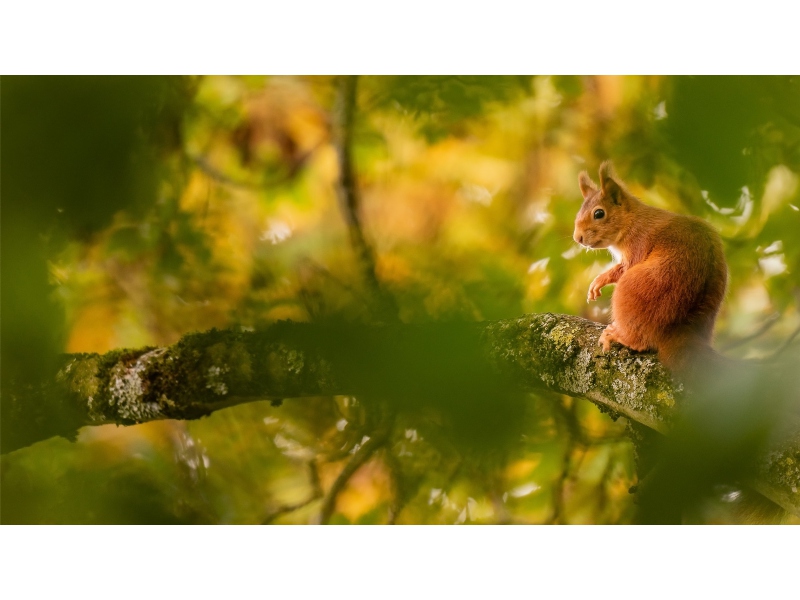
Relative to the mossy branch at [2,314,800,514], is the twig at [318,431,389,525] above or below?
below

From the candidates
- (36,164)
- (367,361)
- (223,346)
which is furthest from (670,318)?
(36,164)

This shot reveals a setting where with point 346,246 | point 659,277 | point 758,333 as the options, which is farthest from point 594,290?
point 346,246

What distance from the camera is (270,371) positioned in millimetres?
2090

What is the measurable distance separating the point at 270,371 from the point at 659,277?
109 cm

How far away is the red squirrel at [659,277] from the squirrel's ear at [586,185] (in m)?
0.06

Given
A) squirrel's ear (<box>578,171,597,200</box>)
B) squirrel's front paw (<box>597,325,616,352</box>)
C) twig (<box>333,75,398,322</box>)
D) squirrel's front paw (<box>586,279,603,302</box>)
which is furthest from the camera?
twig (<box>333,75,398,322</box>)

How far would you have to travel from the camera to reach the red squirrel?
5.98 feet

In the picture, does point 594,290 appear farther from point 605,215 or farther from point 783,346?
point 783,346

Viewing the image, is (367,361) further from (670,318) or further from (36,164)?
(36,164)

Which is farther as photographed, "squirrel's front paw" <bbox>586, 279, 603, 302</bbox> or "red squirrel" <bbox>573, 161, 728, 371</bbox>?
"squirrel's front paw" <bbox>586, 279, 603, 302</bbox>

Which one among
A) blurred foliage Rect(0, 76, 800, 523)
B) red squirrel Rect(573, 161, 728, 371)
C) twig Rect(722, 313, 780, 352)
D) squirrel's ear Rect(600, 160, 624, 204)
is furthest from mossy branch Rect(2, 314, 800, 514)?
twig Rect(722, 313, 780, 352)

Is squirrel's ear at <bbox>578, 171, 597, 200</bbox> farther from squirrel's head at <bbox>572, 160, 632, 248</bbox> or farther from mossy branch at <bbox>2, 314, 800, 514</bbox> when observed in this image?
mossy branch at <bbox>2, 314, 800, 514</bbox>

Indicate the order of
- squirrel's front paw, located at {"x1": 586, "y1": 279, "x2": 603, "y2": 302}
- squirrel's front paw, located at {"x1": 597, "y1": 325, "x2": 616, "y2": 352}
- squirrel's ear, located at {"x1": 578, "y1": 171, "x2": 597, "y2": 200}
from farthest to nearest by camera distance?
squirrel's ear, located at {"x1": 578, "y1": 171, "x2": 597, "y2": 200} → squirrel's front paw, located at {"x1": 586, "y1": 279, "x2": 603, "y2": 302} → squirrel's front paw, located at {"x1": 597, "y1": 325, "x2": 616, "y2": 352}

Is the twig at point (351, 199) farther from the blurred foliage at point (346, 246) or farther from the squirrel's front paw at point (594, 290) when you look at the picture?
the squirrel's front paw at point (594, 290)
